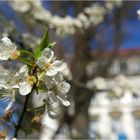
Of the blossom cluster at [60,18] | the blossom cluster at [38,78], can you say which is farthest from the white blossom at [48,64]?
the blossom cluster at [60,18]

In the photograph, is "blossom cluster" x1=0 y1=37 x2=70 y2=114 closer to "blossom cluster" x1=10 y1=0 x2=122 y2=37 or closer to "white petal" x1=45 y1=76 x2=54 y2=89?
"white petal" x1=45 y1=76 x2=54 y2=89

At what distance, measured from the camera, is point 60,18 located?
142 inches

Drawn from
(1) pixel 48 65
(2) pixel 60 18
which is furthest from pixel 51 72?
(2) pixel 60 18

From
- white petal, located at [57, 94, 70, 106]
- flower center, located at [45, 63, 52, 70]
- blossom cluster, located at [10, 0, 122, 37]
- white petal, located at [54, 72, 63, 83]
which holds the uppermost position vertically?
blossom cluster, located at [10, 0, 122, 37]

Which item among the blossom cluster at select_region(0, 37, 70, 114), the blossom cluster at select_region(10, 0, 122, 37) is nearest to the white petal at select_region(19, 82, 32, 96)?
the blossom cluster at select_region(0, 37, 70, 114)

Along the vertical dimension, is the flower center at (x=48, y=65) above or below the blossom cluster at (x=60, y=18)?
below

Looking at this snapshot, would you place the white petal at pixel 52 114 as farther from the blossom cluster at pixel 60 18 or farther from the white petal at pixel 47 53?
the blossom cluster at pixel 60 18

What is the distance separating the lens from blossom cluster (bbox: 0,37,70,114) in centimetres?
70

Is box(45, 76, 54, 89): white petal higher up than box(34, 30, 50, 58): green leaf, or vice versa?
box(34, 30, 50, 58): green leaf

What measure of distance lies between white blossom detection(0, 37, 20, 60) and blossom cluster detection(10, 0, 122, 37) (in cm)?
209

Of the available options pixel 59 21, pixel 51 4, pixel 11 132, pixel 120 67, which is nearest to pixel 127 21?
pixel 51 4

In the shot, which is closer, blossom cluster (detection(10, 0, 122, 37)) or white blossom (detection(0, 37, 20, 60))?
white blossom (detection(0, 37, 20, 60))

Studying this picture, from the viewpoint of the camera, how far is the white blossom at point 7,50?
0.72m

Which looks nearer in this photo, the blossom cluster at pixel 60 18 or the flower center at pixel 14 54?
the flower center at pixel 14 54
